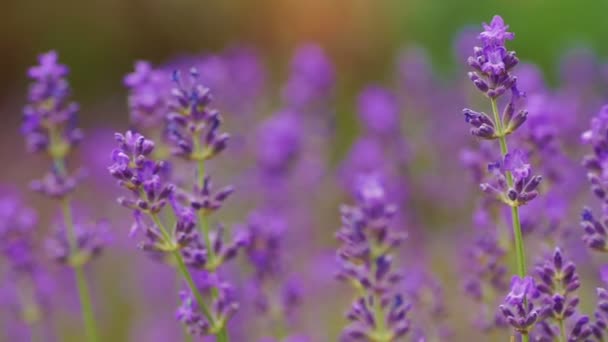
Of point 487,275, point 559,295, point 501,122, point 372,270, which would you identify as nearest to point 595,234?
point 559,295

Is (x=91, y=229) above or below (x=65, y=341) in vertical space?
below

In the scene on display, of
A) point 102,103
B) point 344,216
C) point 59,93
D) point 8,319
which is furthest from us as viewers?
point 102,103

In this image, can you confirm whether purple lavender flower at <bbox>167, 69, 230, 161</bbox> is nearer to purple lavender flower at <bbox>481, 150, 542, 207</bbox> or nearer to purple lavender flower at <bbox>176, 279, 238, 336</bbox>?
purple lavender flower at <bbox>176, 279, 238, 336</bbox>

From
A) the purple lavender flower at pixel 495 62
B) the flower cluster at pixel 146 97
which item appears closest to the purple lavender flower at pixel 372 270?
the purple lavender flower at pixel 495 62

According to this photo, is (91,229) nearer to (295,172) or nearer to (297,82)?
(295,172)

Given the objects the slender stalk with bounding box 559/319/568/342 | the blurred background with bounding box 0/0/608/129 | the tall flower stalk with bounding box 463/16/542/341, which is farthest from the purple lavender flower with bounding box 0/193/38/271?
the blurred background with bounding box 0/0/608/129

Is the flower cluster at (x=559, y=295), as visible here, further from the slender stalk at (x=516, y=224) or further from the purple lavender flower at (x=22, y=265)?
the purple lavender flower at (x=22, y=265)

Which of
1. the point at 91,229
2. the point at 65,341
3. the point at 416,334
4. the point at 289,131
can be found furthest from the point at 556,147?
the point at 65,341

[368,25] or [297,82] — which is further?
[368,25]
